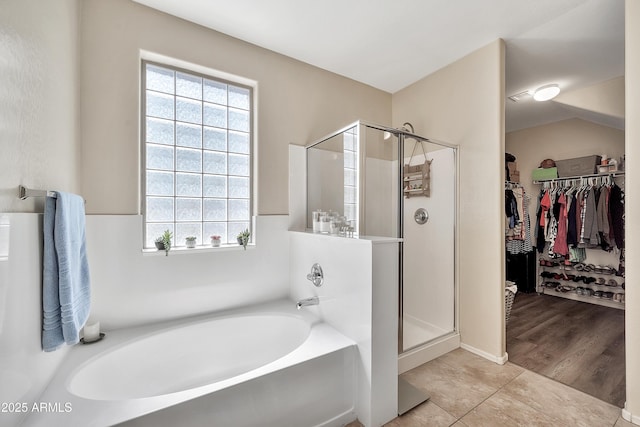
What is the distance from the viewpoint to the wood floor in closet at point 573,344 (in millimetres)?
1945

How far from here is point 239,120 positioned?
Answer: 7.83ft

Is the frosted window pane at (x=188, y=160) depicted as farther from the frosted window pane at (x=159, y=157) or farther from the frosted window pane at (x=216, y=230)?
the frosted window pane at (x=216, y=230)

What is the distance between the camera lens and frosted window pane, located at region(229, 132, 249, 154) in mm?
2346

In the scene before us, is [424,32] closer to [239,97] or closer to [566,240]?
[239,97]

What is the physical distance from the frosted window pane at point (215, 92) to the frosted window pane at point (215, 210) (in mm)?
856

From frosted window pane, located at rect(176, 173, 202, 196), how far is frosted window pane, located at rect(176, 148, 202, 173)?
0.16 ft

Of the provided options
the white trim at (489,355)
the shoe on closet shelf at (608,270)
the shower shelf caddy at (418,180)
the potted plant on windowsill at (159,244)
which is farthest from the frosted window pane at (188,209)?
the shoe on closet shelf at (608,270)

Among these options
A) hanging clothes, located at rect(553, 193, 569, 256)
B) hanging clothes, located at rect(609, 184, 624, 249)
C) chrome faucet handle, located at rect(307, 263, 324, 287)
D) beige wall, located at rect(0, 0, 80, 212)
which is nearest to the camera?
beige wall, located at rect(0, 0, 80, 212)

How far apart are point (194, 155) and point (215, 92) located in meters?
0.59

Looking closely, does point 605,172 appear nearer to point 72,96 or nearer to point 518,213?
point 518,213

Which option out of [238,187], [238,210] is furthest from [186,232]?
[238,187]

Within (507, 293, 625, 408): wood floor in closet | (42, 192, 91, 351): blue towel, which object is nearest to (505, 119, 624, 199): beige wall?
(507, 293, 625, 408): wood floor in closet

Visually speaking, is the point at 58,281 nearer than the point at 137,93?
Yes
